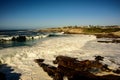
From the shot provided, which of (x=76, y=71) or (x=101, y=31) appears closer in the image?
(x=76, y=71)

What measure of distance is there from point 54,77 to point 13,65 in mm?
4494

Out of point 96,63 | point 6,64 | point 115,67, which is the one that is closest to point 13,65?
point 6,64

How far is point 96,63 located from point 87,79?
3663mm

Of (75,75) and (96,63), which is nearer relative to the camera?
(75,75)

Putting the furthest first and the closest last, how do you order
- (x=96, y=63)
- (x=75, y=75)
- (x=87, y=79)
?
(x=96, y=63), (x=75, y=75), (x=87, y=79)

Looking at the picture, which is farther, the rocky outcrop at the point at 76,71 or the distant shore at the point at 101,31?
the distant shore at the point at 101,31

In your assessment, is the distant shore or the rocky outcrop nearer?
the rocky outcrop

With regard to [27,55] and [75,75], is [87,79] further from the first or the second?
[27,55]

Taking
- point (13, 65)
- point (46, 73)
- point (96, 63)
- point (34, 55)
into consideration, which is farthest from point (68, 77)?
point (34, 55)

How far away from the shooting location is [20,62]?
13.7m

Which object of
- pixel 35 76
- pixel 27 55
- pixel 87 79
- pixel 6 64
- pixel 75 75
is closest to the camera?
pixel 87 79

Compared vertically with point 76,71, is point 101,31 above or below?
below

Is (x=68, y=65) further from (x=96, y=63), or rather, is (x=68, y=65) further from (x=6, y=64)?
(x=6, y=64)

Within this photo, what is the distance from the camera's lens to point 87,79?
29.5 ft
